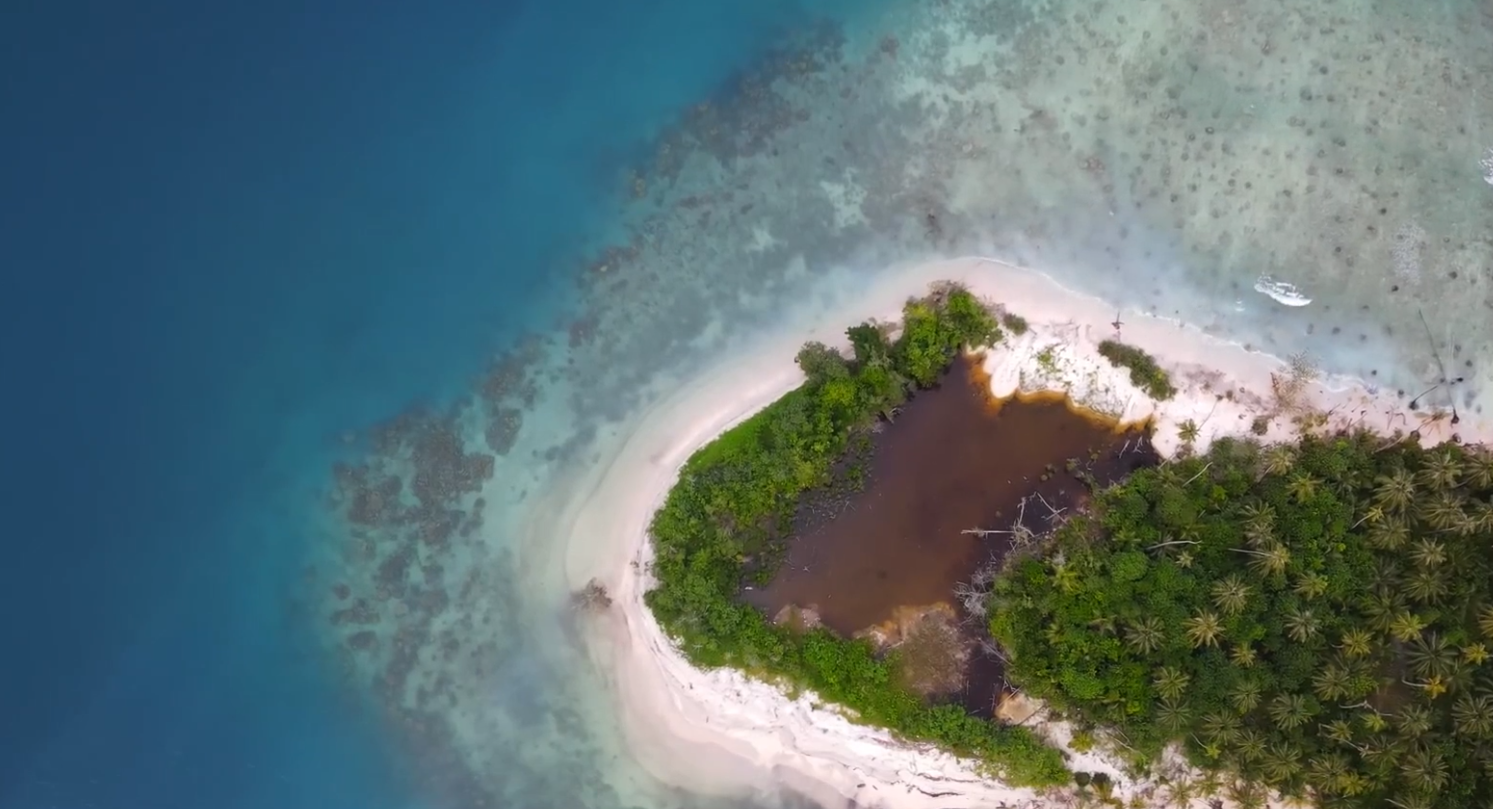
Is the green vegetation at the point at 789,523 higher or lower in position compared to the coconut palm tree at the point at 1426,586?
higher

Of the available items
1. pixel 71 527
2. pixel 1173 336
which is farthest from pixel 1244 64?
pixel 71 527

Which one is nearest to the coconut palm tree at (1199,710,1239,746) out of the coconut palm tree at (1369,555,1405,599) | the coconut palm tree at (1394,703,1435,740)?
the coconut palm tree at (1394,703,1435,740)

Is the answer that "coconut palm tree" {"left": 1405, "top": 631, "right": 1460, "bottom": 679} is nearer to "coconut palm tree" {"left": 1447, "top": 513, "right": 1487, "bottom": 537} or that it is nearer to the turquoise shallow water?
"coconut palm tree" {"left": 1447, "top": 513, "right": 1487, "bottom": 537}

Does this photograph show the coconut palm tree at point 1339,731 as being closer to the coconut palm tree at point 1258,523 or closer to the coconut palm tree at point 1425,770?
the coconut palm tree at point 1425,770

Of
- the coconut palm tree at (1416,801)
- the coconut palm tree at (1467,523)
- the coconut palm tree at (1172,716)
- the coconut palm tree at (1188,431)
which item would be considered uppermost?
the coconut palm tree at (1188,431)

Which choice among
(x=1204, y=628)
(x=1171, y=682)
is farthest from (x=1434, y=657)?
(x=1171, y=682)

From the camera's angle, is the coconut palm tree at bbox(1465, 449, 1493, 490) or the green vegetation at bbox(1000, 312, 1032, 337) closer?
the coconut palm tree at bbox(1465, 449, 1493, 490)

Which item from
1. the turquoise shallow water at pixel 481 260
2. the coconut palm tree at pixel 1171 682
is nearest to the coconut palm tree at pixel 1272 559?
the coconut palm tree at pixel 1171 682
